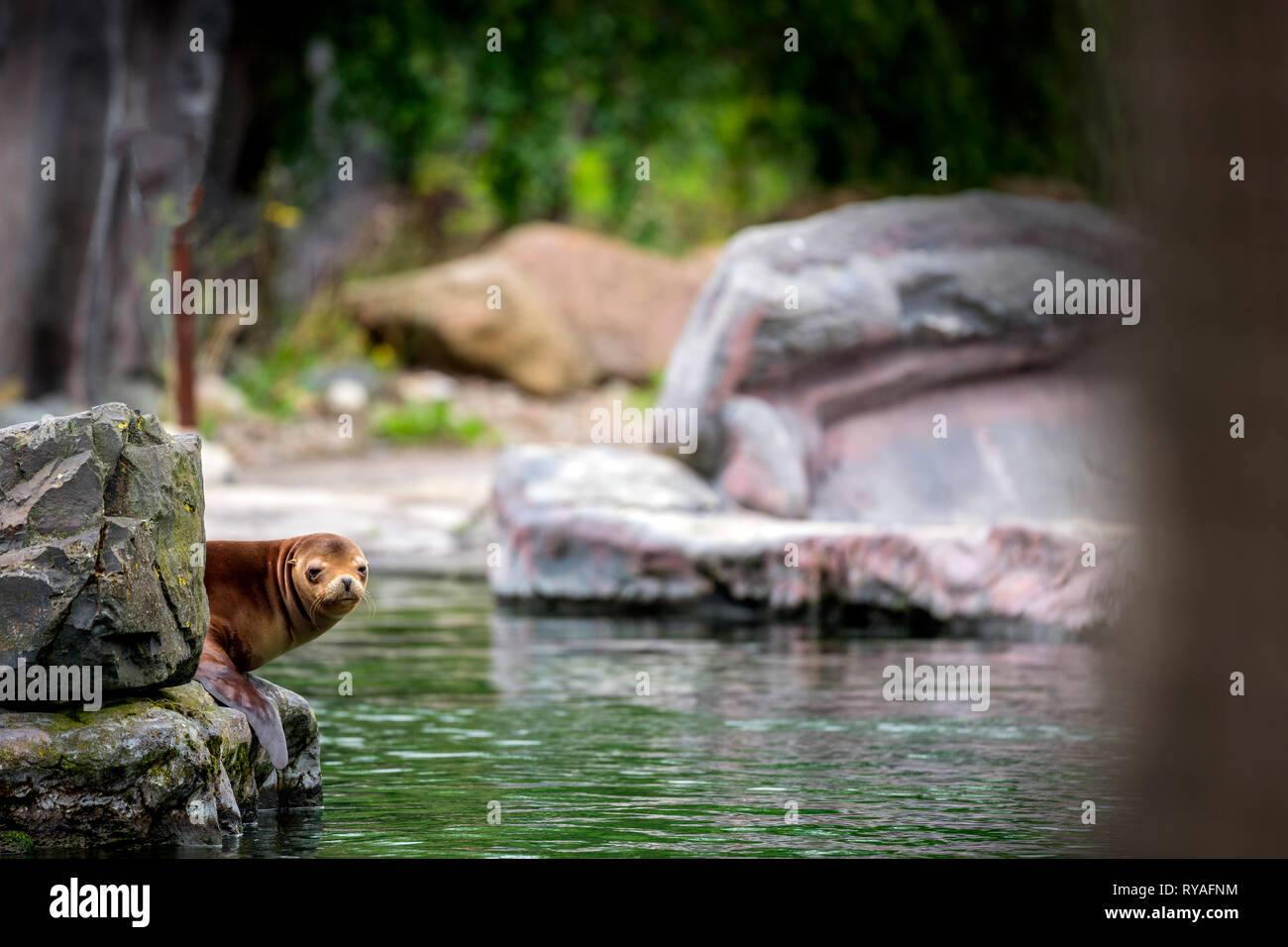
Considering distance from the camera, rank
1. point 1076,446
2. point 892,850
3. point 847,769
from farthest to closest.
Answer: point 1076,446 → point 847,769 → point 892,850

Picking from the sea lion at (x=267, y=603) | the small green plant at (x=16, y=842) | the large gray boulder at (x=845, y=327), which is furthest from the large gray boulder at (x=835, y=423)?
the small green plant at (x=16, y=842)

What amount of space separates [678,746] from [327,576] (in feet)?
5.78

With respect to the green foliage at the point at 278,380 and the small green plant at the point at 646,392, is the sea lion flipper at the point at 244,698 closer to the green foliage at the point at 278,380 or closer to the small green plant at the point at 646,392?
the small green plant at the point at 646,392

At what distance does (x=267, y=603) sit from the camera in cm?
482

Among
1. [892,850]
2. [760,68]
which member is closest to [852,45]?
[760,68]

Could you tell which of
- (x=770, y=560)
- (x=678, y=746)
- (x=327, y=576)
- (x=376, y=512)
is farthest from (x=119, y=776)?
(x=376, y=512)

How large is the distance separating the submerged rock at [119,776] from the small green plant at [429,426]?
49.5 ft

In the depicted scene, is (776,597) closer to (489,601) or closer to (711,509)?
(711,509)

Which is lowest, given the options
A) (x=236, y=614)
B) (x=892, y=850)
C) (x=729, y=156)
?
(x=892, y=850)

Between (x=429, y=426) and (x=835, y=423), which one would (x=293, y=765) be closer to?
(x=835, y=423)

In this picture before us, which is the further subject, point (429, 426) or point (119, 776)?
point (429, 426)

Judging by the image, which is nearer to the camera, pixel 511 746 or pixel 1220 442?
pixel 1220 442
